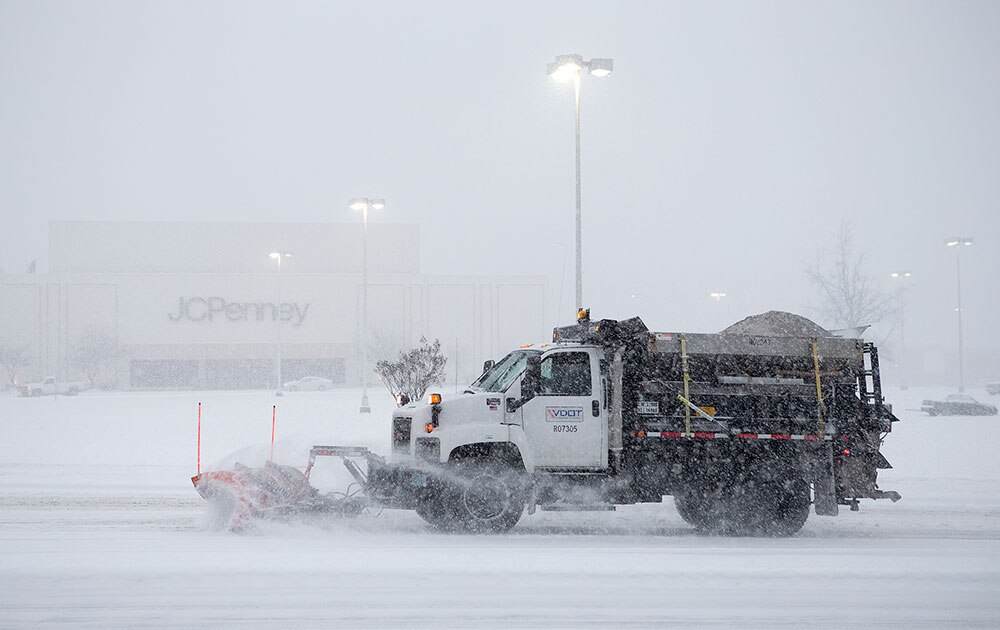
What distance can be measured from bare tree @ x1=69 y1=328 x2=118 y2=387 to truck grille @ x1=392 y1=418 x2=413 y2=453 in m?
66.7

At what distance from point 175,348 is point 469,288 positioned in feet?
85.8

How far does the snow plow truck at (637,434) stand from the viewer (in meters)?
9.90

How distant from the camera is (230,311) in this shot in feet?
247

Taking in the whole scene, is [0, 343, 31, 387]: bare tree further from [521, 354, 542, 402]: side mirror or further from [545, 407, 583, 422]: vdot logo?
[545, 407, 583, 422]: vdot logo

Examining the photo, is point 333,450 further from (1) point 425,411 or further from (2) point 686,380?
(2) point 686,380

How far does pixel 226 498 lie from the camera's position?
9.87 metres

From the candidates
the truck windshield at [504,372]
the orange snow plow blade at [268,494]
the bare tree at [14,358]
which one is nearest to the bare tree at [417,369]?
the truck windshield at [504,372]

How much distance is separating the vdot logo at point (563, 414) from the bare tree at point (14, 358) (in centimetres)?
6917

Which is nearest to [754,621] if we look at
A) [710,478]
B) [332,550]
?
[710,478]

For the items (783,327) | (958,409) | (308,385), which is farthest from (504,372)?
(308,385)

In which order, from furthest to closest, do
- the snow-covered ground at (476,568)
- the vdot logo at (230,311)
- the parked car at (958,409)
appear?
the vdot logo at (230,311)
the parked car at (958,409)
the snow-covered ground at (476,568)

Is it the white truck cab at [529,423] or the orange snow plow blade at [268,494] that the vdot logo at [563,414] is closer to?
the white truck cab at [529,423]

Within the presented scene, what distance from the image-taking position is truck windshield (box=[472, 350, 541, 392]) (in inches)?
402

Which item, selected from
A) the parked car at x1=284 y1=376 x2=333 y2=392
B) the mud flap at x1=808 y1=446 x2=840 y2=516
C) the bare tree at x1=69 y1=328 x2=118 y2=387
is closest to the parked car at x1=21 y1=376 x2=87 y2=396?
the bare tree at x1=69 y1=328 x2=118 y2=387
